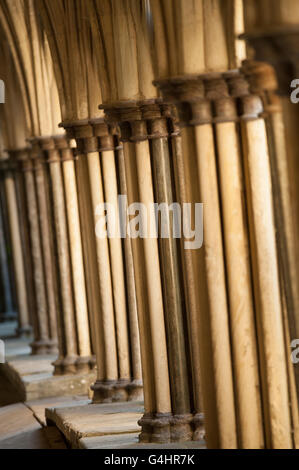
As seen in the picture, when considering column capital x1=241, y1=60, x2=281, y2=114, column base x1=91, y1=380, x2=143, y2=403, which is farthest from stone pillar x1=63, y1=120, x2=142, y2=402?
column capital x1=241, y1=60, x2=281, y2=114

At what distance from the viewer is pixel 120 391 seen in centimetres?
1080

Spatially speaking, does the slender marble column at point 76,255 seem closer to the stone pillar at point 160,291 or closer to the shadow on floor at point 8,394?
the shadow on floor at point 8,394

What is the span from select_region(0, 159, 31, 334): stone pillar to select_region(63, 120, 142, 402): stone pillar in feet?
23.7

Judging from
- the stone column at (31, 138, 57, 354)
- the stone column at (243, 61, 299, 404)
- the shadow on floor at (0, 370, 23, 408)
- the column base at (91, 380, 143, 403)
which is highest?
the stone column at (243, 61, 299, 404)

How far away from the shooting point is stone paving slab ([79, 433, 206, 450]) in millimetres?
8227

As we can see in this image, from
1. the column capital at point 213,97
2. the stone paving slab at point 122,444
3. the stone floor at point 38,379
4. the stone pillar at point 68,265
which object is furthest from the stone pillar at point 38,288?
the column capital at point 213,97

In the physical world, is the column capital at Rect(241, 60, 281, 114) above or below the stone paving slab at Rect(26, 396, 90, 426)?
above

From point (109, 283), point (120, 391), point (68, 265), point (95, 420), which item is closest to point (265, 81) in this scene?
point (95, 420)

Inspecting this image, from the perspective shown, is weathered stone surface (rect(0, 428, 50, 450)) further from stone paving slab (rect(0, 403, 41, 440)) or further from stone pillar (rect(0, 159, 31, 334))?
stone pillar (rect(0, 159, 31, 334))

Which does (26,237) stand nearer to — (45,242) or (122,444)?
(45,242)

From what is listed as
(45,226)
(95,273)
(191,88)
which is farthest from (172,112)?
(45,226)

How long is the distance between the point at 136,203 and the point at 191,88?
1.96 meters

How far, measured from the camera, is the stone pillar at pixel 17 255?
58.9 feet

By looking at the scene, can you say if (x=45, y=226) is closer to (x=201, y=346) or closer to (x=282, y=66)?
(x=201, y=346)
